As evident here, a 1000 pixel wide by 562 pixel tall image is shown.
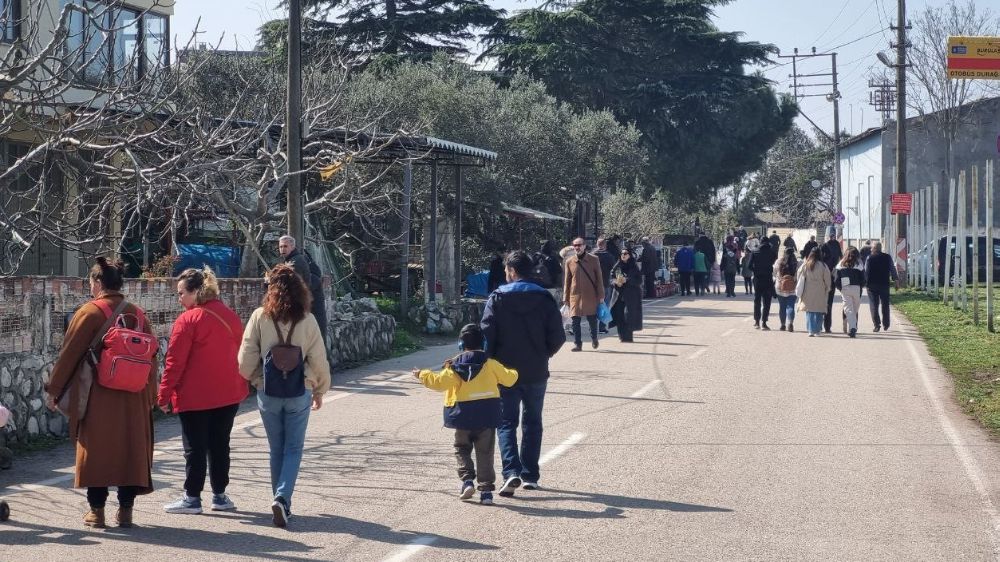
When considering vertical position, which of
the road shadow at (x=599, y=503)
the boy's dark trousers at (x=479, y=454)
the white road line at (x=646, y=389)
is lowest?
the road shadow at (x=599, y=503)

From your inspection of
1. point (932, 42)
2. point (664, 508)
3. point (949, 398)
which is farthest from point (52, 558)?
point (932, 42)

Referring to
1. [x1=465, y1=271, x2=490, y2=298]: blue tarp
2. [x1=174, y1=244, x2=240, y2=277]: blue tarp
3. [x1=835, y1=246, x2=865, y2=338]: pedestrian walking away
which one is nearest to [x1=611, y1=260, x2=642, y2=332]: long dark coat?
[x1=835, y1=246, x2=865, y2=338]: pedestrian walking away

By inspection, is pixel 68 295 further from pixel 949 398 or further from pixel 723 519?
pixel 949 398

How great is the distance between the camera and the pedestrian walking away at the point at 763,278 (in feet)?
77.3

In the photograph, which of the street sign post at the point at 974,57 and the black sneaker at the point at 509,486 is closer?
the black sneaker at the point at 509,486

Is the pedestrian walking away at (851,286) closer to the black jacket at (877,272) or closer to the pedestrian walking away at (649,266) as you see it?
the black jacket at (877,272)

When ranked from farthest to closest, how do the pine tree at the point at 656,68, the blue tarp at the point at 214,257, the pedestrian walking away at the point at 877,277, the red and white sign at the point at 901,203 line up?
the pine tree at the point at 656,68
the red and white sign at the point at 901,203
the blue tarp at the point at 214,257
the pedestrian walking away at the point at 877,277

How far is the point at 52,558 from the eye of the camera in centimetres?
649

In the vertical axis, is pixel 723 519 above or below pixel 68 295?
below

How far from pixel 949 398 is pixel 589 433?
527 cm

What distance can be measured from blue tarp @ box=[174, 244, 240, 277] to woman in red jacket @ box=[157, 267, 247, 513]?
50.9ft

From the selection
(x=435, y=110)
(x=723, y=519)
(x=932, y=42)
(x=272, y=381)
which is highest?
(x=932, y=42)

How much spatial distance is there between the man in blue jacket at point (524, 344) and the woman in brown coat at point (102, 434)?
251cm

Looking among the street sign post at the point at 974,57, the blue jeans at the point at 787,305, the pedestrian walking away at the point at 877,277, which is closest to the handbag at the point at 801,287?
the blue jeans at the point at 787,305
